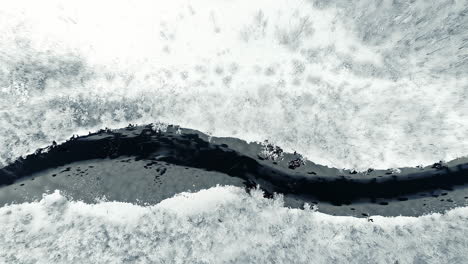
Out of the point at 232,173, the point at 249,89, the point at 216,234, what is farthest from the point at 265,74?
the point at 216,234

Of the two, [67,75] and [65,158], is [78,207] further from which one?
[67,75]

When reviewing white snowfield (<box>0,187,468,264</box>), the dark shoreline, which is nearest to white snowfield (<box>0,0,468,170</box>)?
the dark shoreline

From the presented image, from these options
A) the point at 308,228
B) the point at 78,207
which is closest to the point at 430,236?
the point at 308,228

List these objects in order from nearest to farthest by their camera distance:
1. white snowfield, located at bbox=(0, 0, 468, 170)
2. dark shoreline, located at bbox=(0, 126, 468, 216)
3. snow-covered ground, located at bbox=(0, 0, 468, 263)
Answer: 1. snow-covered ground, located at bbox=(0, 0, 468, 263)
2. dark shoreline, located at bbox=(0, 126, 468, 216)
3. white snowfield, located at bbox=(0, 0, 468, 170)

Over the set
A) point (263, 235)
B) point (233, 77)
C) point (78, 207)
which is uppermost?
point (233, 77)

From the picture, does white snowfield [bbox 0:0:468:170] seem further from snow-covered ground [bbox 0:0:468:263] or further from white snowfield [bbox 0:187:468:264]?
white snowfield [bbox 0:187:468:264]

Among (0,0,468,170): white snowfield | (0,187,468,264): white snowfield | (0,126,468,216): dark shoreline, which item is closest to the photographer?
(0,187,468,264): white snowfield

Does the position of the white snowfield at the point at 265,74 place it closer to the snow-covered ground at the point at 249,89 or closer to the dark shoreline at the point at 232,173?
the snow-covered ground at the point at 249,89
